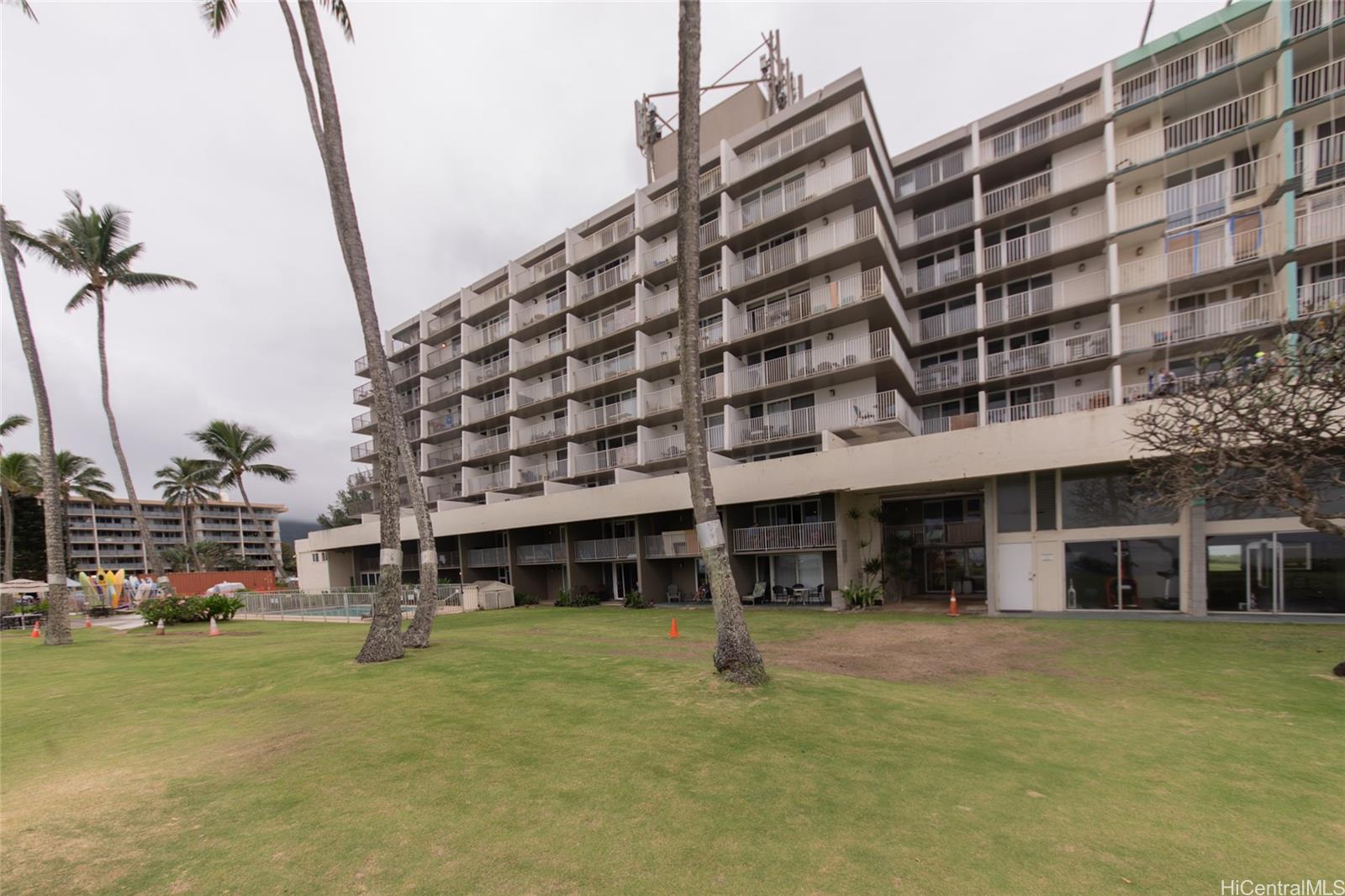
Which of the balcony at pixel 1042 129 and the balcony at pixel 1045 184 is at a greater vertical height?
the balcony at pixel 1042 129

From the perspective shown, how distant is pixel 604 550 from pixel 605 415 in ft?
26.4

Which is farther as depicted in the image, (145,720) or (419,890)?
(145,720)

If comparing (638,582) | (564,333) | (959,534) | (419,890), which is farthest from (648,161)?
(419,890)

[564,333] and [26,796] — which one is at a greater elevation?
[564,333]

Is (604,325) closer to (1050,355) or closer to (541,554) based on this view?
(541,554)

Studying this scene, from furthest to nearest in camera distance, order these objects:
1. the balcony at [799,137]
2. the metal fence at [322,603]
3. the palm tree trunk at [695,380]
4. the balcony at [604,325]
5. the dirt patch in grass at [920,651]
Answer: the balcony at [604,325]
the metal fence at [322,603]
the balcony at [799,137]
the dirt patch in grass at [920,651]
the palm tree trunk at [695,380]

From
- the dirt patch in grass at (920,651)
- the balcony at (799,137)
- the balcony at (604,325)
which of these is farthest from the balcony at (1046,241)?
the balcony at (604,325)

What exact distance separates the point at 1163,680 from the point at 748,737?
791 cm

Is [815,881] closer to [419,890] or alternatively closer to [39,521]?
[419,890]

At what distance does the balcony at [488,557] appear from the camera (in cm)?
3225

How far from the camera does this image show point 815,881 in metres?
3.63

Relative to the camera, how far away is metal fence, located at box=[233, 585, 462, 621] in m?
24.9

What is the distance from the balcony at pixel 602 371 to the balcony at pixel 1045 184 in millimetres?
18561

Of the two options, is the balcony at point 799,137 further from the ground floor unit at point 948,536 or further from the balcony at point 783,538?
the balcony at point 783,538
